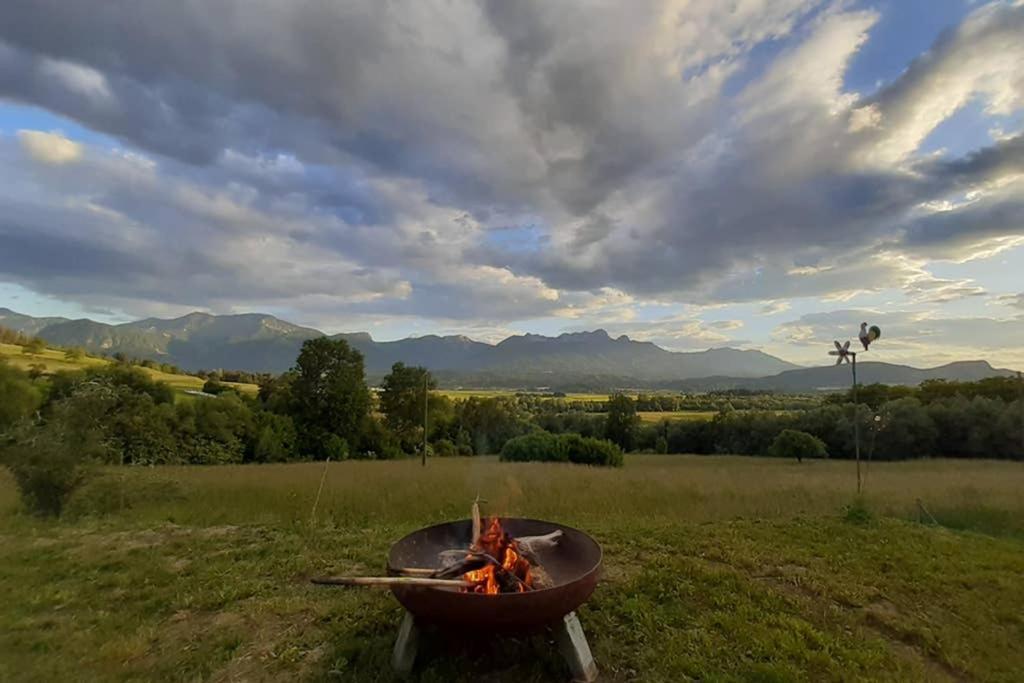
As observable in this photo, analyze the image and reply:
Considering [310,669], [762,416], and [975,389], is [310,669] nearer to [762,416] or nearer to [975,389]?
[762,416]

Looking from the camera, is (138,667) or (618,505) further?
(618,505)

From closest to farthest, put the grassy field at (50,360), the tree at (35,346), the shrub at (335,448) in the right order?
the shrub at (335,448) < the grassy field at (50,360) < the tree at (35,346)

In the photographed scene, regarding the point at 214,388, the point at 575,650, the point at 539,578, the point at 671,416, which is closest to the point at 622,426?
the point at 671,416

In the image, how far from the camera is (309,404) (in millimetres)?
35562

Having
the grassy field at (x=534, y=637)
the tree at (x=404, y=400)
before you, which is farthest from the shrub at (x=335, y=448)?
the grassy field at (x=534, y=637)

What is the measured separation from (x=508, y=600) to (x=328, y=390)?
1379 inches

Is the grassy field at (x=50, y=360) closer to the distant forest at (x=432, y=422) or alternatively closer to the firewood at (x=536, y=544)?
the distant forest at (x=432, y=422)

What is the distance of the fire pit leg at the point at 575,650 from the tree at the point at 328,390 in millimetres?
33929

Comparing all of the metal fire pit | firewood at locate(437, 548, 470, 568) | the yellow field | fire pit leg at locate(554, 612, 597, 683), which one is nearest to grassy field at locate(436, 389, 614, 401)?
the yellow field

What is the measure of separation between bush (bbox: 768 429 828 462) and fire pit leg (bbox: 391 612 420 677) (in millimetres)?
34081

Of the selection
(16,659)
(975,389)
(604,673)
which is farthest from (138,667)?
(975,389)

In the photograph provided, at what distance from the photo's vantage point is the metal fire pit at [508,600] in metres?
2.95

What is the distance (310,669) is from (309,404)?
3469cm

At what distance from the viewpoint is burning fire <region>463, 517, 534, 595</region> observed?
10.8 feet
